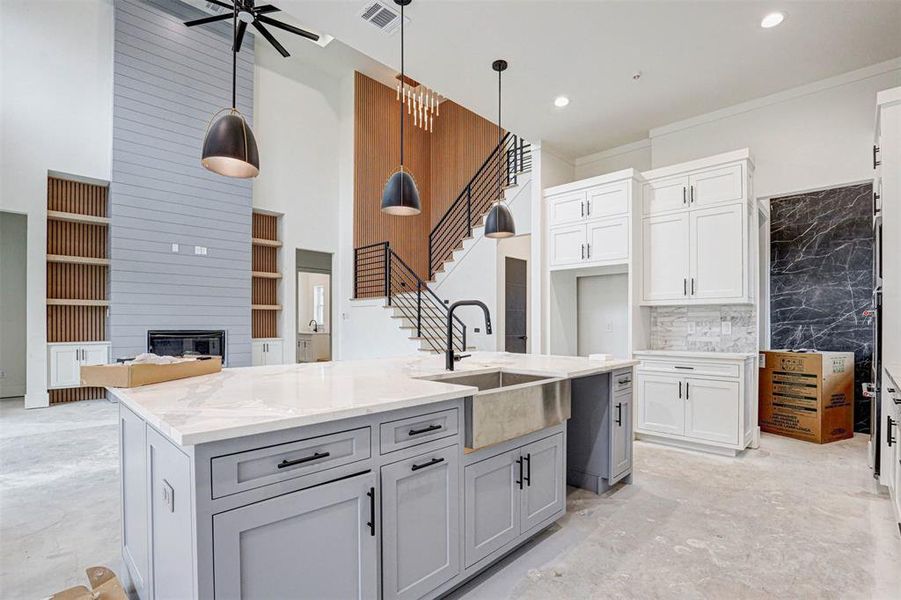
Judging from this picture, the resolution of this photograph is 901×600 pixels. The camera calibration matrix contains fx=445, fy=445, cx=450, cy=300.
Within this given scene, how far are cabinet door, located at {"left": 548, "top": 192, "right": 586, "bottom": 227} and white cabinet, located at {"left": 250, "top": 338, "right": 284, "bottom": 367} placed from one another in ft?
17.8

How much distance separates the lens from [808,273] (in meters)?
5.45

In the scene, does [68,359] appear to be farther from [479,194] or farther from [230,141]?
[479,194]

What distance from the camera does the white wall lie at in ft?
19.2

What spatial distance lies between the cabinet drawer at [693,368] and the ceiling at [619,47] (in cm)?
269

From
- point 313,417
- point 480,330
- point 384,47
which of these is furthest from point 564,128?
point 313,417

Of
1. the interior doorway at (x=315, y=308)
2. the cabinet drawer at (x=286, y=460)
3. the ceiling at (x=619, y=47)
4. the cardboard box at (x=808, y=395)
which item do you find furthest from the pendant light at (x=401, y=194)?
the interior doorway at (x=315, y=308)

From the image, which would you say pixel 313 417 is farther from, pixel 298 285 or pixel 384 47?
pixel 298 285

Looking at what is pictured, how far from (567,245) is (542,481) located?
3.36 metres

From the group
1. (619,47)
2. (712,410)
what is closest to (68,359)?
(619,47)

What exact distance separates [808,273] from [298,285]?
779 cm

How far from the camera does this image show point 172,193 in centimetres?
684

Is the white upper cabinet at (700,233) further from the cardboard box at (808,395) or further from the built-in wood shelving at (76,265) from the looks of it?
the built-in wood shelving at (76,265)

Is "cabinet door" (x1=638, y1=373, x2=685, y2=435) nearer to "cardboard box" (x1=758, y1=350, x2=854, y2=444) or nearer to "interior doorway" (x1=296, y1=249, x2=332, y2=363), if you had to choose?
"cardboard box" (x1=758, y1=350, x2=854, y2=444)

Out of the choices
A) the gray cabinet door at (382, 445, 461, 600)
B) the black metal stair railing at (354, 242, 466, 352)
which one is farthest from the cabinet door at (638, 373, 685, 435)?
the gray cabinet door at (382, 445, 461, 600)
